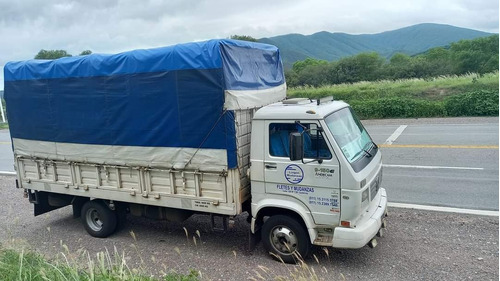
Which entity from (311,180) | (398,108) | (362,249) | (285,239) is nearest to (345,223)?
(311,180)

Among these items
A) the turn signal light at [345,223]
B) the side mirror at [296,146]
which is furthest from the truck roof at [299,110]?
the turn signal light at [345,223]

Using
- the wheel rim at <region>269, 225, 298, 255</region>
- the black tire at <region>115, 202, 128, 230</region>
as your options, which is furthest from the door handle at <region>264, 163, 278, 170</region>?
the black tire at <region>115, 202, 128, 230</region>

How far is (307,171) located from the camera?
5168 mm

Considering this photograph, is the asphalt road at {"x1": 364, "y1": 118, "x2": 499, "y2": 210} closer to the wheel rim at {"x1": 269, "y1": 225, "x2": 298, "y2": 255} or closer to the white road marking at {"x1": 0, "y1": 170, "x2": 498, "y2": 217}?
the white road marking at {"x1": 0, "y1": 170, "x2": 498, "y2": 217}

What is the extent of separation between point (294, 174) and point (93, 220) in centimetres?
414

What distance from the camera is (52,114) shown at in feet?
22.7

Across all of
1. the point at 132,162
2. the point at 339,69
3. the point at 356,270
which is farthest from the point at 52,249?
the point at 339,69

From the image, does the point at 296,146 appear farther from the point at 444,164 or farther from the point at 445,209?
the point at 444,164

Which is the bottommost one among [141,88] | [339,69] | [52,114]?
[339,69]

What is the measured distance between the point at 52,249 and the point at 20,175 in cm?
179

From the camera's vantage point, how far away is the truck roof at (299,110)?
17.0ft

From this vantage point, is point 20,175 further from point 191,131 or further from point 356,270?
point 356,270

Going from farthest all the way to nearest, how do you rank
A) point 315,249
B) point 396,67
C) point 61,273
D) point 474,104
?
point 396,67
point 474,104
point 315,249
point 61,273

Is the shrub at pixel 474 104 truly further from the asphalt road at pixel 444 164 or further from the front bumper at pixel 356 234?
the front bumper at pixel 356 234
